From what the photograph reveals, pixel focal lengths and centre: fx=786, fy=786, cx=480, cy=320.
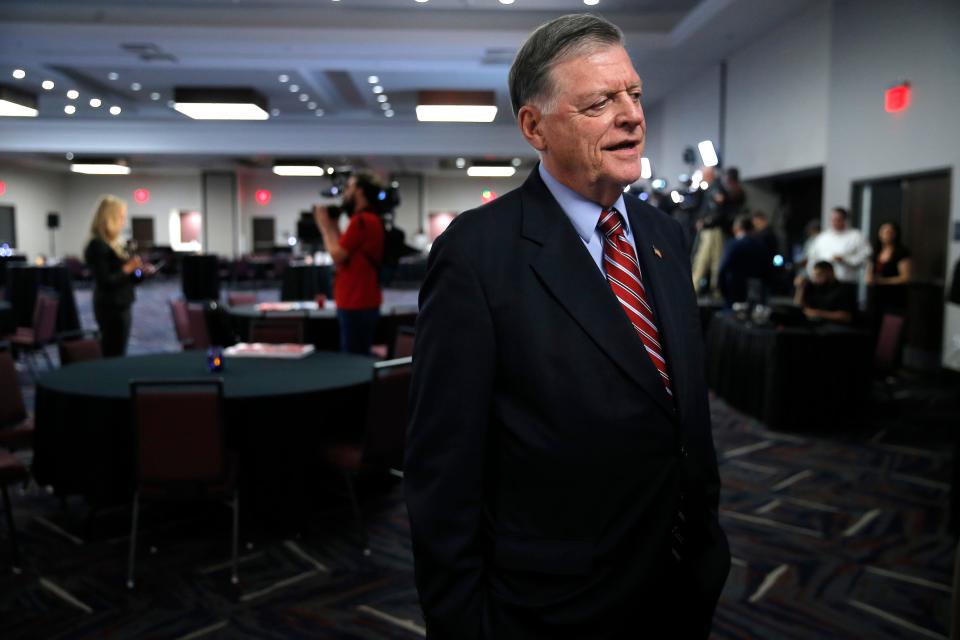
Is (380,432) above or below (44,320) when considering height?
below

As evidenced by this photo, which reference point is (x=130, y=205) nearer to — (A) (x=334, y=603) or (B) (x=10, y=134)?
(B) (x=10, y=134)

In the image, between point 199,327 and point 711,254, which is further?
point 711,254

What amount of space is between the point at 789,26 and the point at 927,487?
6.37 meters

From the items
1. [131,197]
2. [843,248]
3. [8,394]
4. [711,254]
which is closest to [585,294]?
[8,394]

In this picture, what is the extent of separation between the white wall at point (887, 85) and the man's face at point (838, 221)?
20.8 inches

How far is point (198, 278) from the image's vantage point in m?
12.5

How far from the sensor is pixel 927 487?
4.16 m

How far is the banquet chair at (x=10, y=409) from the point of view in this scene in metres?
3.62

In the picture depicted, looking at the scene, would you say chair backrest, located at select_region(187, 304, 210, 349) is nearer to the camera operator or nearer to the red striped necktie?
the camera operator

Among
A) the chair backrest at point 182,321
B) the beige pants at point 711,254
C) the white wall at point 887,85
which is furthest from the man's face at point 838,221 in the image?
the chair backrest at point 182,321

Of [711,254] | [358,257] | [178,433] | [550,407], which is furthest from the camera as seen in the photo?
[711,254]

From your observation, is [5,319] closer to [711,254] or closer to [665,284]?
[665,284]

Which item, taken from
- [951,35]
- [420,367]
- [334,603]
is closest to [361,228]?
[334,603]

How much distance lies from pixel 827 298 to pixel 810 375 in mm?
1555
